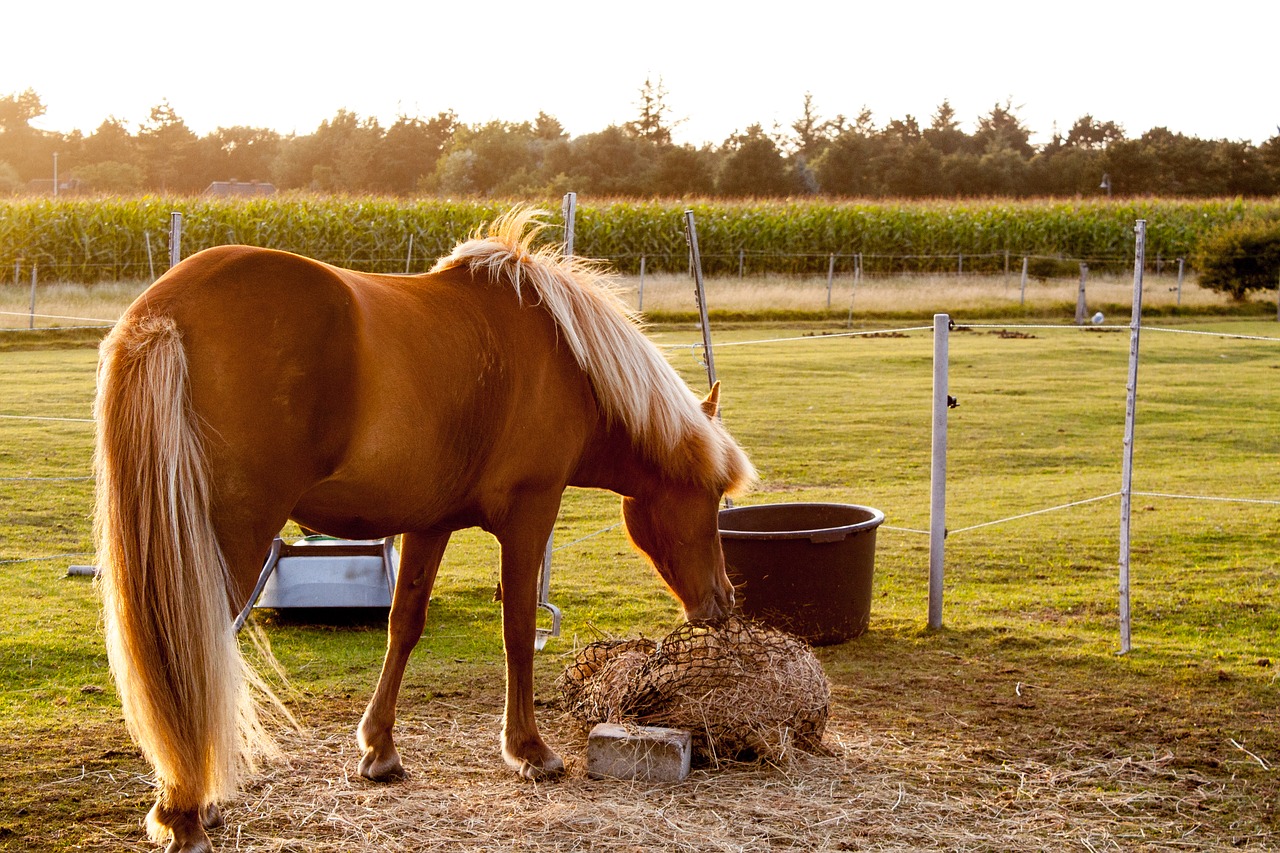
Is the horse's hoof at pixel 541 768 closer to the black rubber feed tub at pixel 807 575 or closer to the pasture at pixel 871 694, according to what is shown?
the pasture at pixel 871 694

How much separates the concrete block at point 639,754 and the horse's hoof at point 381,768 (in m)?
0.64

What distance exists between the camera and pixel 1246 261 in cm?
2594

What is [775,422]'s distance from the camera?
1191 cm

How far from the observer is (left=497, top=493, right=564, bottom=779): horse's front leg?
347 cm

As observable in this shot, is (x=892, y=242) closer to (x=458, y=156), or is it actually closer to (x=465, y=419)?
(x=458, y=156)

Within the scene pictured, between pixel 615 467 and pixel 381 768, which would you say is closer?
pixel 381 768

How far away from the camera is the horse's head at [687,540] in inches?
153

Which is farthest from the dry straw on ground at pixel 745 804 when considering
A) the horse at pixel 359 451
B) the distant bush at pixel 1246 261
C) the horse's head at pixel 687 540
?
the distant bush at pixel 1246 261

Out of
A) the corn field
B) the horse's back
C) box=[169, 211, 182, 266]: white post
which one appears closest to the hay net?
the horse's back

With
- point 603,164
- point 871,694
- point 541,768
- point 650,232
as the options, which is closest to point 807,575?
point 871,694

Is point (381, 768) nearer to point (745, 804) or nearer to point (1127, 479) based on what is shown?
point (745, 804)

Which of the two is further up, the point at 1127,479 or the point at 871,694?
the point at 1127,479

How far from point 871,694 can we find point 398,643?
204 centimetres

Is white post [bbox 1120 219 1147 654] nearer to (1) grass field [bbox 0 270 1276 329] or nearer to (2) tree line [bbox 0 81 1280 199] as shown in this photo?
(1) grass field [bbox 0 270 1276 329]
